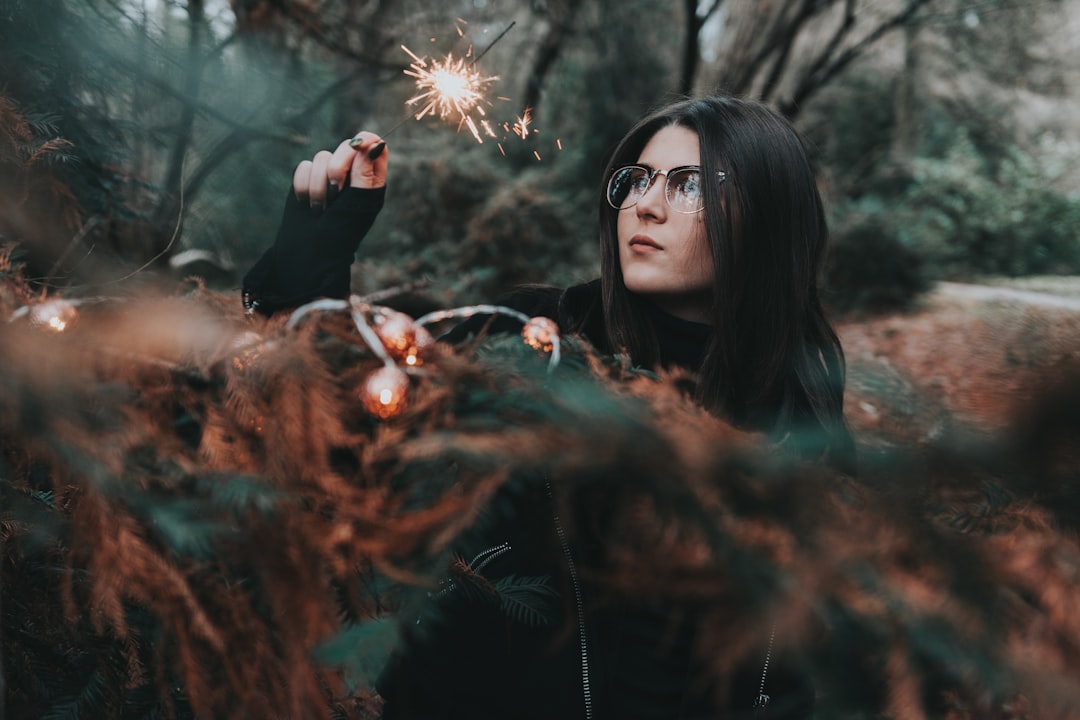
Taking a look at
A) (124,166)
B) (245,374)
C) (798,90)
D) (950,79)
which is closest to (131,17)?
(124,166)

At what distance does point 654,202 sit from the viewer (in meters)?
1.65

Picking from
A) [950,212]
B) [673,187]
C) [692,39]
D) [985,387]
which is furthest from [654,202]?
[950,212]

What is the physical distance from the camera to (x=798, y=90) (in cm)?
894

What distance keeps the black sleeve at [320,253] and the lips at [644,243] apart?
61 centimetres

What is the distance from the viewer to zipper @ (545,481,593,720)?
1099 mm

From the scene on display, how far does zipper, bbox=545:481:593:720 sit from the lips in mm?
800

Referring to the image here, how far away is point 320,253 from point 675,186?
828 millimetres

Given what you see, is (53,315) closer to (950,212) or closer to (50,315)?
(50,315)

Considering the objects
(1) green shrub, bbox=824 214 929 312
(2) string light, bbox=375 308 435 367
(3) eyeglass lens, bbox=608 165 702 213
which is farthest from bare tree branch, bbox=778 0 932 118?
(2) string light, bbox=375 308 435 367

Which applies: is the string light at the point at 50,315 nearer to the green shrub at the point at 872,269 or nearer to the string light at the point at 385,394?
the string light at the point at 385,394

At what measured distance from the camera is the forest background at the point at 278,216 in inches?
27.1

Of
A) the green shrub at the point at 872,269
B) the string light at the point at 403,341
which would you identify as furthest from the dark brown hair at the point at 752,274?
the green shrub at the point at 872,269

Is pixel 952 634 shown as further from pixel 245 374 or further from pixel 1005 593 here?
pixel 245 374

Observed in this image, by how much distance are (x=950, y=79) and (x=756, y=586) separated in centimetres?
1380
